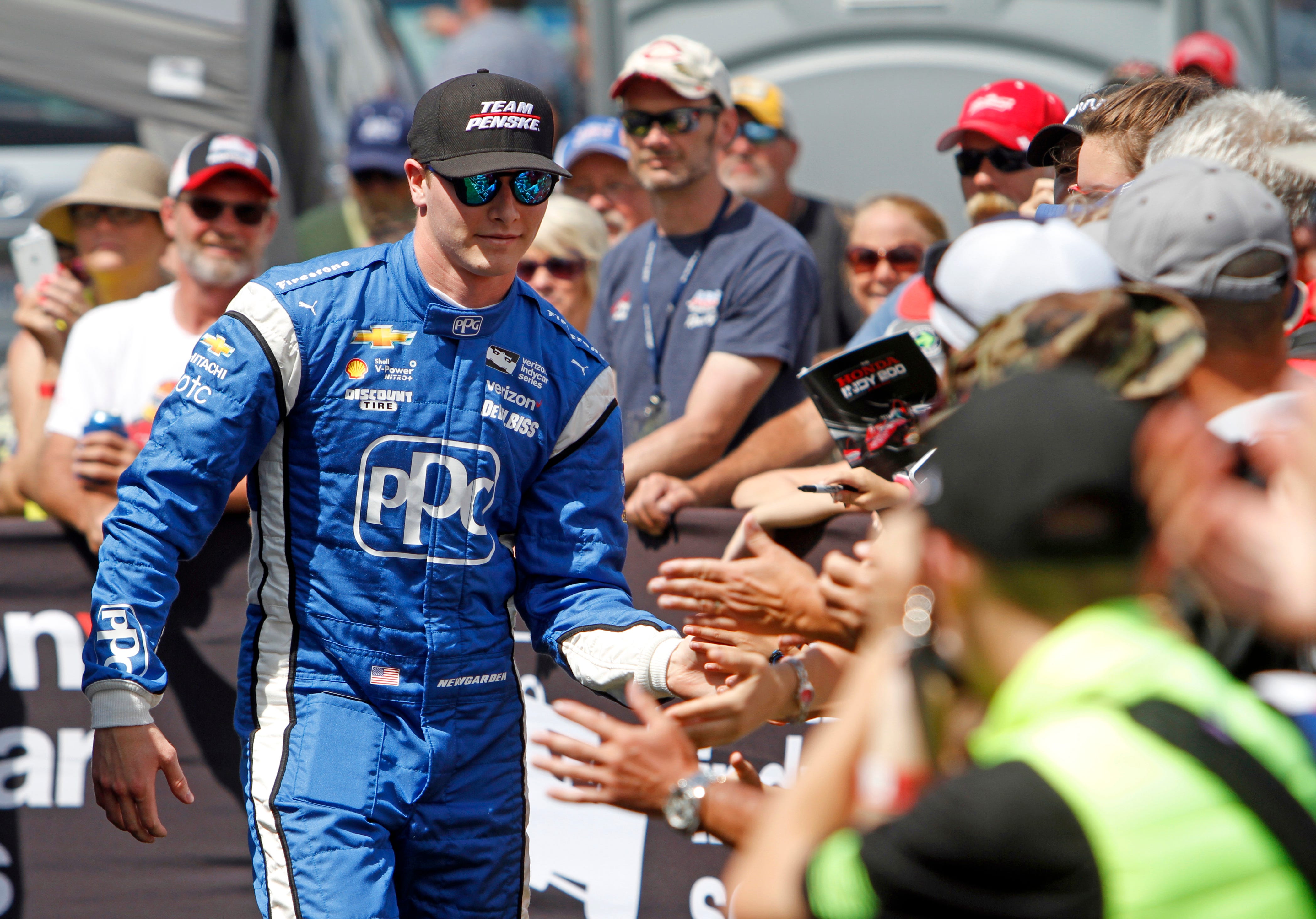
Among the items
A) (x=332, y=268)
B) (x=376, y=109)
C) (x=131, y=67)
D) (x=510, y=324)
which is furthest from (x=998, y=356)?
(x=131, y=67)

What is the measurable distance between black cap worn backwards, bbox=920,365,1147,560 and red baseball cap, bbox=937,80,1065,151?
307 cm

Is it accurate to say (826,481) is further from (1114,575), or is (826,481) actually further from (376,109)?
(376,109)

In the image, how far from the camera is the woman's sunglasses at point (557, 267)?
5082 mm

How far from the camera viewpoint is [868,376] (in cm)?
293

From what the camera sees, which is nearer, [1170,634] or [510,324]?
[1170,634]

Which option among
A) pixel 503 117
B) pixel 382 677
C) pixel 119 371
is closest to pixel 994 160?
pixel 503 117

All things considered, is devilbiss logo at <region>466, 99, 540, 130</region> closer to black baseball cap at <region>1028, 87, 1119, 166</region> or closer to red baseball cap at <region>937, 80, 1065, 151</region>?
black baseball cap at <region>1028, 87, 1119, 166</region>

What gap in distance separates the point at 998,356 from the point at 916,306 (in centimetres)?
204

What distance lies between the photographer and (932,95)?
7.15 m

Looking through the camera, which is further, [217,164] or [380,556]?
[217,164]

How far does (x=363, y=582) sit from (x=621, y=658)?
61 cm

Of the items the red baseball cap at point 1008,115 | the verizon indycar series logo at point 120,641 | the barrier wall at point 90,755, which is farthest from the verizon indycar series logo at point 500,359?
the red baseball cap at point 1008,115

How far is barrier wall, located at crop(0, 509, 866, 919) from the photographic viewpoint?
172 inches

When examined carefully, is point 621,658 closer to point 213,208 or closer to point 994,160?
point 994,160
